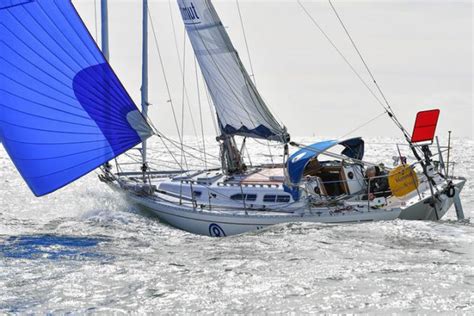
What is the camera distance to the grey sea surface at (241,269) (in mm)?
11648

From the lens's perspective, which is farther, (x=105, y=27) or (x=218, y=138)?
(x=105, y=27)

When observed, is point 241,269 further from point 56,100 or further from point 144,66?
point 144,66

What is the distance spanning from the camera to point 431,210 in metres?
17.7

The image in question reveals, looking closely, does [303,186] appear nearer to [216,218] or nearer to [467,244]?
[216,218]

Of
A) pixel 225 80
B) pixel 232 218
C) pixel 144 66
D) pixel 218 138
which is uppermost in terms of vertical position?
pixel 144 66

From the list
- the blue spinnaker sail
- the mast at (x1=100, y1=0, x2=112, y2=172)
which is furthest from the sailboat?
the mast at (x1=100, y1=0, x2=112, y2=172)

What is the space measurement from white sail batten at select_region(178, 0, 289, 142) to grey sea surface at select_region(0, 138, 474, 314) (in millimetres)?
3382

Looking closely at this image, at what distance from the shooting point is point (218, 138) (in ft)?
69.0

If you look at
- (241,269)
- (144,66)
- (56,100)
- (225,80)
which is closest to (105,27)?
(144,66)

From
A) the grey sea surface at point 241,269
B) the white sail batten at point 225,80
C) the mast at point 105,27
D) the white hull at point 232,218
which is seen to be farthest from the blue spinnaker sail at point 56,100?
the mast at point 105,27

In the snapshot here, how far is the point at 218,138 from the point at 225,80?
5.35ft

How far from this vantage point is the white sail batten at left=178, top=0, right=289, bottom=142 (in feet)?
66.4

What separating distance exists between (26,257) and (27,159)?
8.21 ft

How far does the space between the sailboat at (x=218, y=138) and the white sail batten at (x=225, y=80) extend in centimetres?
3
